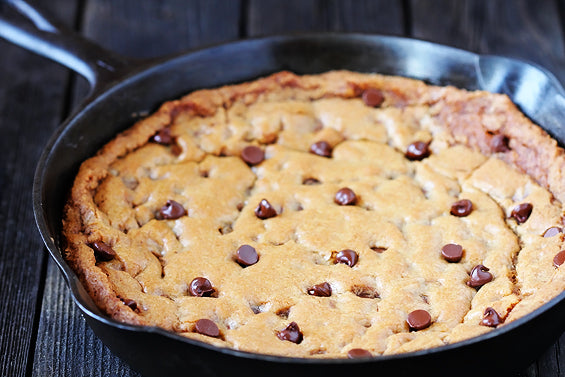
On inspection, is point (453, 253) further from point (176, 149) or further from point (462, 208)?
point (176, 149)

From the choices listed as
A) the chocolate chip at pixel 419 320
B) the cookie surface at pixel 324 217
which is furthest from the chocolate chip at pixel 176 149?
the chocolate chip at pixel 419 320

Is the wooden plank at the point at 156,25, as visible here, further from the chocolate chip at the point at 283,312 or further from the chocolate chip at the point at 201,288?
the chocolate chip at the point at 283,312

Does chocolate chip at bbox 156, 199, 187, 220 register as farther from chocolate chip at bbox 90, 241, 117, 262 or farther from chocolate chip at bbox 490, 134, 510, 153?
chocolate chip at bbox 490, 134, 510, 153

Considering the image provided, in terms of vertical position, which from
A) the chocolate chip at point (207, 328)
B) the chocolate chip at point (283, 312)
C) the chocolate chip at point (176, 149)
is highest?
the chocolate chip at point (207, 328)

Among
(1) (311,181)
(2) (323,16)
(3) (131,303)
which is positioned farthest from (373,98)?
(3) (131,303)

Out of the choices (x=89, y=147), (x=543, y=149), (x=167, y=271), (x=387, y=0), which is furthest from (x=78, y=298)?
(x=387, y=0)

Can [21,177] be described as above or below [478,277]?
below

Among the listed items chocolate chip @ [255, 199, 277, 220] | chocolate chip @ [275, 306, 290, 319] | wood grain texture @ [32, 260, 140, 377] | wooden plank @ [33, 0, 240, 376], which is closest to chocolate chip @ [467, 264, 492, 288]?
chocolate chip @ [275, 306, 290, 319]

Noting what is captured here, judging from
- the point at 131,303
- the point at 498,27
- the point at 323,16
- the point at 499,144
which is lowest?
the point at 498,27
